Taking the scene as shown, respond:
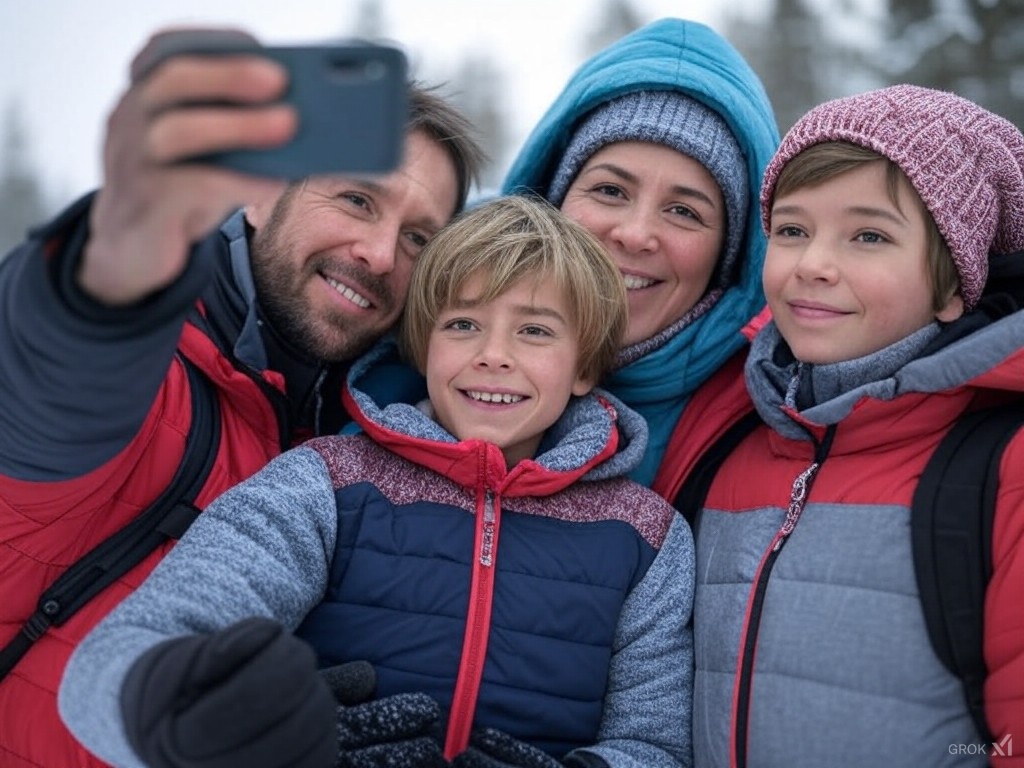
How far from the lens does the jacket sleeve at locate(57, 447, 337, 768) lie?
168 cm

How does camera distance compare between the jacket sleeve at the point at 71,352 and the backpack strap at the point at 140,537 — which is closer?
the jacket sleeve at the point at 71,352

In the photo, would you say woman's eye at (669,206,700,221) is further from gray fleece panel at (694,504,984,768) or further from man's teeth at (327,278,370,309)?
gray fleece panel at (694,504,984,768)

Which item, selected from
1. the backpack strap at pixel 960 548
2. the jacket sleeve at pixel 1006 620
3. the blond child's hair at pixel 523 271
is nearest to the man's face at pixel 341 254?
the blond child's hair at pixel 523 271

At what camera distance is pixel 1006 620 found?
1960mm

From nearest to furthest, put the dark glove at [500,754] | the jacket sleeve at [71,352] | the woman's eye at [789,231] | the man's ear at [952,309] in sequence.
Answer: the jacket sleeve at [71,352] < the dark glove at [500,754] < the man's ear at [952,309] < the woman's eye at [789,231]

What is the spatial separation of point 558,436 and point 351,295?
896 millimetres

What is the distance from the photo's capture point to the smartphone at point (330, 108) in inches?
49.0

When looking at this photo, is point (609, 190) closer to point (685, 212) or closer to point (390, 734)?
point (685, 212)

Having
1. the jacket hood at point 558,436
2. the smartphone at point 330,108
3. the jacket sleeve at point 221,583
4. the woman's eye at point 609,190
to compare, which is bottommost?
the jacket sleeve at point 221,583

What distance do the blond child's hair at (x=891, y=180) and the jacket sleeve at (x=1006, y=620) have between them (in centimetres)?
52

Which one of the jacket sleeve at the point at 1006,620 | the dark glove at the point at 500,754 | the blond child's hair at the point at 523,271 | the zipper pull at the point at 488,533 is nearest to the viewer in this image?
the jacket sleeve at the point at 1006,620

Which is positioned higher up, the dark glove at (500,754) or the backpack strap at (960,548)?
the backpack strap at (960,548)

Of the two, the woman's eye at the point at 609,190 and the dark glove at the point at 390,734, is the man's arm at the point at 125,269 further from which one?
the woman's eye at the point at 609,190

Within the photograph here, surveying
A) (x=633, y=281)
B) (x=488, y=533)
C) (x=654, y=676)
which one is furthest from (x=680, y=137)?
(x=654, y=676)
